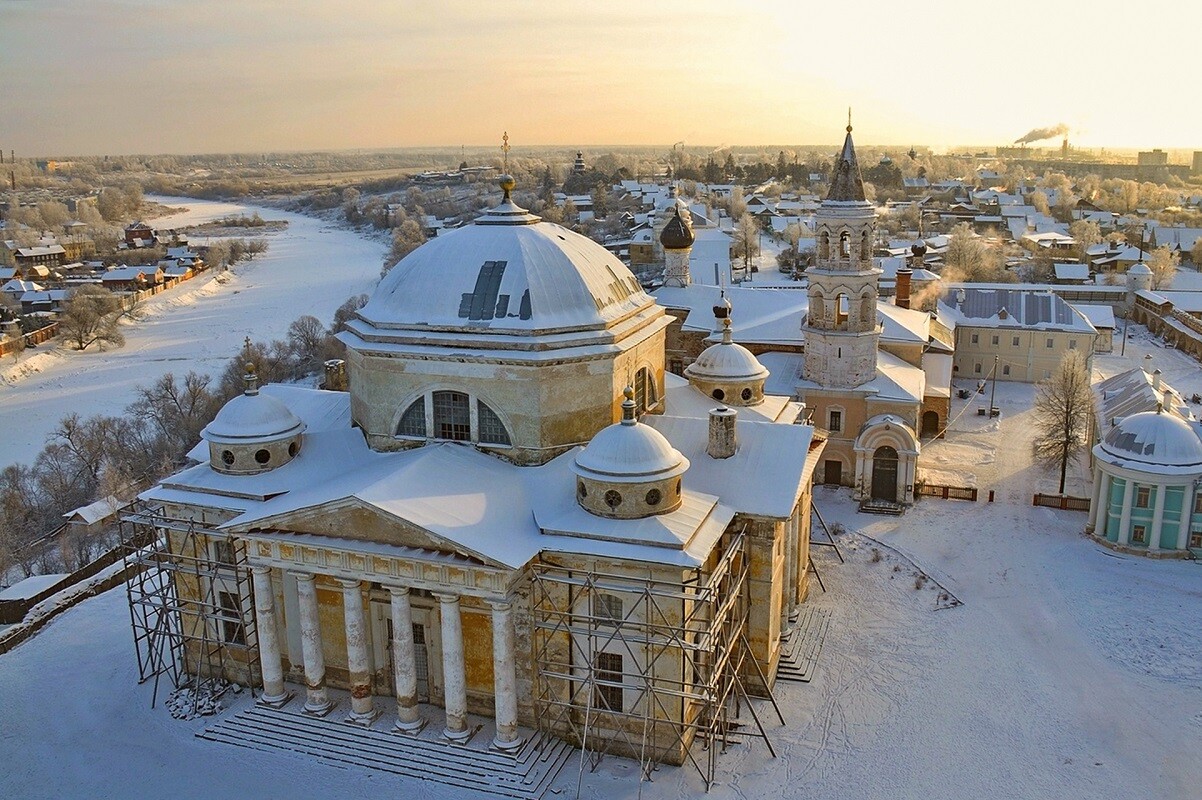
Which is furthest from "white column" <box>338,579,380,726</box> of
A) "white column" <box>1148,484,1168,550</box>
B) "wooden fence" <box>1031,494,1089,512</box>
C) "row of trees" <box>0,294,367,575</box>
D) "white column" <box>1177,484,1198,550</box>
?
"white column" <box>1177,484,1198,550</box>

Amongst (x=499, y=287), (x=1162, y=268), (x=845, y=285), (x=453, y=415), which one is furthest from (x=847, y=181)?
(x=1162, y=268)

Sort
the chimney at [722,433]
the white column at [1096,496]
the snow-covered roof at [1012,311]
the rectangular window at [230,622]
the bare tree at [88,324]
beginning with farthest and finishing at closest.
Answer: the bare tree at [88,324] < the snow-covered roof at [1012,311] < the white column at [1096,496] < the chimney at [722,433] < the rectangular window at [230,622]

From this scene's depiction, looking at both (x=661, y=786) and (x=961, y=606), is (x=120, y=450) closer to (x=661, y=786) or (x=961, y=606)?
(x=661, y=786)

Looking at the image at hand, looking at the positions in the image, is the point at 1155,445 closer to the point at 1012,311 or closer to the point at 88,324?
the point at 1012,311

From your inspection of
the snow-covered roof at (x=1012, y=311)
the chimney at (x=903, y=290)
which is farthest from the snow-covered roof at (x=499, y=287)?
the snow-covered roof at (x=1012, y=311)

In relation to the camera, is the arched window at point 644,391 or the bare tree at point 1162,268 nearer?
the arched window at point 644,391

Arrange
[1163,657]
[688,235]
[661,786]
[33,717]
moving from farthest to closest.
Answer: [688,235]
[1163,657]
[33,717]
[661,786]

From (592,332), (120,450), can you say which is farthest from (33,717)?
(120,450)

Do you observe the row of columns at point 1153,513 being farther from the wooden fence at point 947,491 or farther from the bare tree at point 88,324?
the bare tree at point 88,324

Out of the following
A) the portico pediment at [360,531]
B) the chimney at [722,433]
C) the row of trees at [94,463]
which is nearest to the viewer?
the portico pediment at [360,531]
